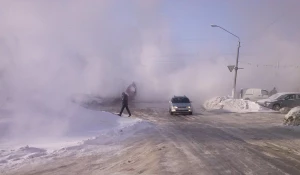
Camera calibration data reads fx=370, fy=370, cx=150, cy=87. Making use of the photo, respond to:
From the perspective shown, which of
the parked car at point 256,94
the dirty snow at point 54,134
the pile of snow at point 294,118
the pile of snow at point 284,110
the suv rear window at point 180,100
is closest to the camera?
the dirty snow at point 54,134

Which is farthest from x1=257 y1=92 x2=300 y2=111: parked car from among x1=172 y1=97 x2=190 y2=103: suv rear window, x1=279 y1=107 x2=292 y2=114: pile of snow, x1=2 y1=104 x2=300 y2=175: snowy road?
x1=2 y1=104 x2=300 y2=175: snowy road

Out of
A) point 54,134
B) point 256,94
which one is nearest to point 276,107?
point 256,94

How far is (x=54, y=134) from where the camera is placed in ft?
41.5

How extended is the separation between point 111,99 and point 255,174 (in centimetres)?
3549

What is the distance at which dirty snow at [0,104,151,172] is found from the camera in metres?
9.44

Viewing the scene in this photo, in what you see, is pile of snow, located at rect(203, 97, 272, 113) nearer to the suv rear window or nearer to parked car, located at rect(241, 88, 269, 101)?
the suv rear window

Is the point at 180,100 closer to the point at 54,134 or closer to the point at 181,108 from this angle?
the point at 181,108

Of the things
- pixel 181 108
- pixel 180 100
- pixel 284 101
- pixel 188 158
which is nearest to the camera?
pixel 188 158

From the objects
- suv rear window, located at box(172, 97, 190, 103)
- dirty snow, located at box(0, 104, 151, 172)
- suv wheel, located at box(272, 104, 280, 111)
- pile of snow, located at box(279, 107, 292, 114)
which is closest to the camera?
dirty snow, located at box(0, 104, 151, 172)

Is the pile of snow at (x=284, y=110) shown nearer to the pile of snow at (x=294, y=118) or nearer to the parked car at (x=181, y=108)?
the parked car at (x=181, y=108)

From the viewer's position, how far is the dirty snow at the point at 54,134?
944 centimetres

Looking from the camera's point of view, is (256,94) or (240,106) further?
(256,94)

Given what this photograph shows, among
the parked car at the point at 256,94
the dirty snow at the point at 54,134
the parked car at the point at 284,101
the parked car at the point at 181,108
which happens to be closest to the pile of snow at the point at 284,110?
the parked car at the point at 284,101

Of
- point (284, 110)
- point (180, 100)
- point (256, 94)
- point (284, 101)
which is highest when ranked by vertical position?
point (256, 94)
